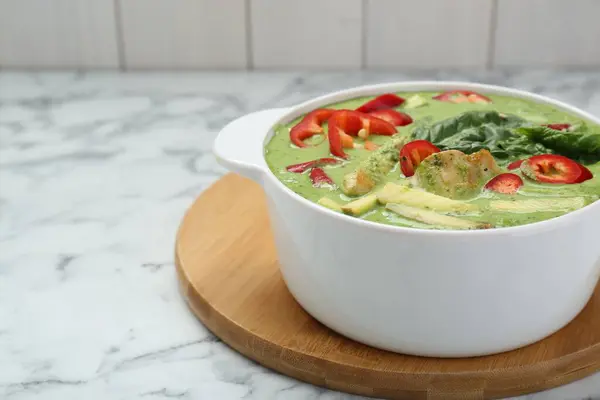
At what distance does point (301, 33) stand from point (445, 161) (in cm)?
126

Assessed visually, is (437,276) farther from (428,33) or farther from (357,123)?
(428,33)

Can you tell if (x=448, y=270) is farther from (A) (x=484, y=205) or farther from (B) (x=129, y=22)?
(B) (x=129, y=22)

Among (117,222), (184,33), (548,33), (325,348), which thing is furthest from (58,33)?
(325,348)

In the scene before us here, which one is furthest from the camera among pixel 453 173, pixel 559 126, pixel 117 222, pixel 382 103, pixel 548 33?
pixel 548 33

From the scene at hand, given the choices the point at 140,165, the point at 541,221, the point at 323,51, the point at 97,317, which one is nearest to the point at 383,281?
the point at 541,221

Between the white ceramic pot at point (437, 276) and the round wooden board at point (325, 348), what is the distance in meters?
0.02

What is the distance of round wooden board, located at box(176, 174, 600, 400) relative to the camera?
1221 mm

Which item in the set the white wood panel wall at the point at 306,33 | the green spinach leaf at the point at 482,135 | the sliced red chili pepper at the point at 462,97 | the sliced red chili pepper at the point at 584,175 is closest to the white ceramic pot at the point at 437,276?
the sliced red chili pepper at the point at 584,175

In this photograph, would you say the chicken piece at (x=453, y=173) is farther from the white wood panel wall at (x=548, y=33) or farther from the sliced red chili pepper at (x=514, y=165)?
the white wood panel wall at (x=548, y=33)

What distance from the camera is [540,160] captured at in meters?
1.35

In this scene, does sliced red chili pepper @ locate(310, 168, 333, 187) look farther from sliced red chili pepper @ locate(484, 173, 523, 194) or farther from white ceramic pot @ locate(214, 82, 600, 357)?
sliced red chili pepper @ locate(484, 173, 523, 194)

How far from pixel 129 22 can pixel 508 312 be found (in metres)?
1.61

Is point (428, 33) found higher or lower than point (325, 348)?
higher

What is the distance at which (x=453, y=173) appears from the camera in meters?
1.27
